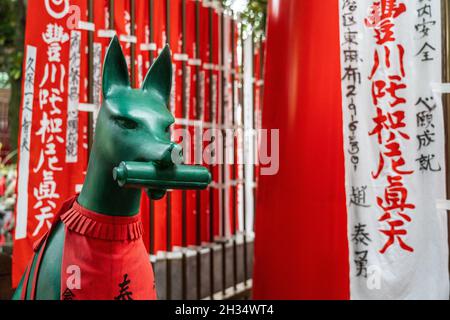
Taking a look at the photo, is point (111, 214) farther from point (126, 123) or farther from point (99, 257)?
point (126, 123)

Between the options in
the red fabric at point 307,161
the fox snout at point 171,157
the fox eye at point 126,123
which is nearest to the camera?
the fox snout at point 171,157

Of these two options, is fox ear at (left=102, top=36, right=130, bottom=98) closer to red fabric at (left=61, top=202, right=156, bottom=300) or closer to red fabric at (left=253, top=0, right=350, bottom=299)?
red fabric at (left=61, top=202, right=156, bottom=300)

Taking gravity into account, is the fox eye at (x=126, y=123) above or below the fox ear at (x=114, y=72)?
below

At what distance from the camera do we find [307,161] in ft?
7.90

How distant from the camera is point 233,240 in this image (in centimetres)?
356

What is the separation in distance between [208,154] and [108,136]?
61cm

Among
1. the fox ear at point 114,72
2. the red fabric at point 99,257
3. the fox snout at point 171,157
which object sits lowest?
the red fabric at point 99,257

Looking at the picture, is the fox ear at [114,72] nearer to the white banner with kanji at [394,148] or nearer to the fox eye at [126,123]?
the fox eye at [126,123]

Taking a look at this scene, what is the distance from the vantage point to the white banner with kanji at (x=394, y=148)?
2.23 meters

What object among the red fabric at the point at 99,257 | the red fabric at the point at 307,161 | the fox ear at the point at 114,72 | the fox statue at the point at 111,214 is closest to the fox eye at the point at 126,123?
the fox statue at the point at 111,214

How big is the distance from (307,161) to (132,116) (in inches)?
53.5

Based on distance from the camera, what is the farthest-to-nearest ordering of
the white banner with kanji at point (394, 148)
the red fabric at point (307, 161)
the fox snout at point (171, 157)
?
1. the red fabric at point (307, 161)
2. the white banner with kanji at point (394, 148)
3. the fox snout at point (171, 157)
